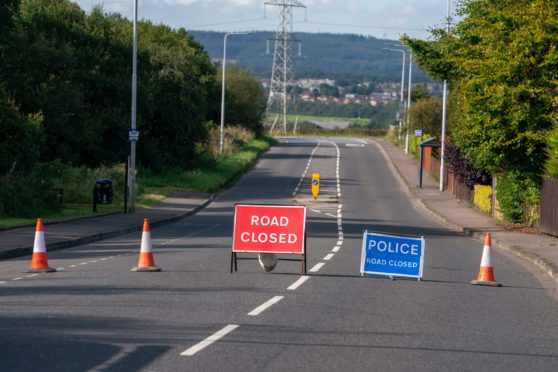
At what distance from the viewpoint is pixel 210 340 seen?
1062 cm

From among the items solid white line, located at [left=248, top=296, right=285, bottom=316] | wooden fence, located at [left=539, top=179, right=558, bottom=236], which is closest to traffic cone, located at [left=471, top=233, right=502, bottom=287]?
solid white line, located at [left=248, top=296, right=285, bottom=316]

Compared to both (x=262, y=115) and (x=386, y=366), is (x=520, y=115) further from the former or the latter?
(x=262, y=115)

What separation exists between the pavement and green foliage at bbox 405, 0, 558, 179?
256cm

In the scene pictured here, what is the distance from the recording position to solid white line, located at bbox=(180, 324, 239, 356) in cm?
992

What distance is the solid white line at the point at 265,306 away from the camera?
12.8 m

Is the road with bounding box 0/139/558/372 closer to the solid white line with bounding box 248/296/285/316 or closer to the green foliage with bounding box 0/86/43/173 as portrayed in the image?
the solid white line with bounding box 248/296/285/316

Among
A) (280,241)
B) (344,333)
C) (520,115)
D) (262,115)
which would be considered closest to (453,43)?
(520,115)

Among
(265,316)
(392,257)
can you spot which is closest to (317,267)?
(392,257)

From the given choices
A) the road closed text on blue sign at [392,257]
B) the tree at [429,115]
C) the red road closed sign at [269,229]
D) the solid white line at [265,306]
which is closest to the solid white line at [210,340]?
the solid white line at [265,306]

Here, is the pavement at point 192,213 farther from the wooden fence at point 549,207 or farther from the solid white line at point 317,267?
the solid white line at point 317,267

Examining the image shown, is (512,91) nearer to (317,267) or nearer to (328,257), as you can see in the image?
(328,257)

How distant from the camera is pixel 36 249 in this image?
17844 millimetres

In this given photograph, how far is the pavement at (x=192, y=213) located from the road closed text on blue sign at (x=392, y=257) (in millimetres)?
3793

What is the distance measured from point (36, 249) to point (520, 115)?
18.4 metres
